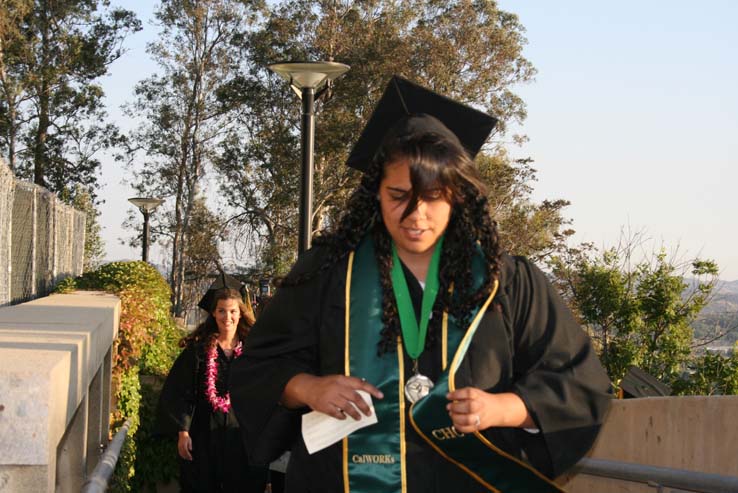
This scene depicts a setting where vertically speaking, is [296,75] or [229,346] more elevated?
[296,75]

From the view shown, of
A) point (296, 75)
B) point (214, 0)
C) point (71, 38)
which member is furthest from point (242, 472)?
point (214, 0)

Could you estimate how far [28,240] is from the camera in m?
9.69

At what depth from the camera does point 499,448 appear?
2.43 metres

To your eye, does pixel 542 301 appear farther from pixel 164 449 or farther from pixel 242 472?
A: pixel 164 449

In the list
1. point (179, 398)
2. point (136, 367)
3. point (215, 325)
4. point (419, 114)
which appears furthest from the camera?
point (136, 367)

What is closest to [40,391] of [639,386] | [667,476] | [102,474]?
[102,474]

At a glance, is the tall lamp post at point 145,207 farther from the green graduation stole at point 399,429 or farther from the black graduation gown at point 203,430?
the green graduation stole at point 399,429

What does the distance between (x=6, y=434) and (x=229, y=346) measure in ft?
16.9

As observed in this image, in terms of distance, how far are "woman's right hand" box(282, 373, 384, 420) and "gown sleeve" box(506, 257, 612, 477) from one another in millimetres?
343

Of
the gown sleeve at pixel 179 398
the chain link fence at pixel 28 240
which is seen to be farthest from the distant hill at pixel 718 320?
the chain link fence at pixel 28 240

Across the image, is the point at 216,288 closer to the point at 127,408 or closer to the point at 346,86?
the point at 127,408

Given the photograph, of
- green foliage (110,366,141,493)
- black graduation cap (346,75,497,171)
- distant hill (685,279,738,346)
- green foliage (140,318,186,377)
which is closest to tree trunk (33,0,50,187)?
distant hill (685,279,738,346)

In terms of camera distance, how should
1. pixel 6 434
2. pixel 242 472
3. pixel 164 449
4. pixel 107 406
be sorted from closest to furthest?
pixel 6 434
pixel 107 406
pixel 242 472
pixel 164 449

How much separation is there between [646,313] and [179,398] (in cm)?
668
